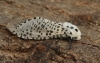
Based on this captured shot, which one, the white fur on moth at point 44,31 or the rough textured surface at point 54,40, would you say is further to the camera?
the white fur on moth at point 44,31

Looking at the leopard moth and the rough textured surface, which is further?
the leopard moth

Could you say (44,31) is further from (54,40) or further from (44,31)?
(54,40)

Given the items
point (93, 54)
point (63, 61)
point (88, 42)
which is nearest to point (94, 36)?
point (88, 42)

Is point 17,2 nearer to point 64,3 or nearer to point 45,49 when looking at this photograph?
point 64,3

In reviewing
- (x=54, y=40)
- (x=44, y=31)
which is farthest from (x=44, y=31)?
(x=54, y=40)
